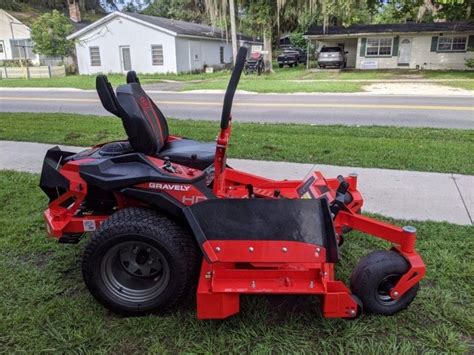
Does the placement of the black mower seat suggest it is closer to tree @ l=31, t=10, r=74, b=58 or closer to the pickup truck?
tree @ l=31, t=10, r=74, b=58

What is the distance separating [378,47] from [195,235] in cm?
2961

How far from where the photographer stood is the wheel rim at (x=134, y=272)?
2.83 m

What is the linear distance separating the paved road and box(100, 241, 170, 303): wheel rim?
8057 mm

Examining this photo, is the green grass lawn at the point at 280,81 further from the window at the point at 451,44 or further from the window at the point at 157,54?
the window at the point at 451,44

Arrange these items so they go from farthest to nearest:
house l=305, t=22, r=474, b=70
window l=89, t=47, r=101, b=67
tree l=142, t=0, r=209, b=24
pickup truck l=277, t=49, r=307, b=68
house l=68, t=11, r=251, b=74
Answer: tree l=142, t=0, r=209, b=24 < pickup truck l=277, t=49, r=307, b=68 < window l=89, t=47, r=101, b=67 < house l=68, t=11, r=251, b=74 < house l=305, t=22, r=474, b=70

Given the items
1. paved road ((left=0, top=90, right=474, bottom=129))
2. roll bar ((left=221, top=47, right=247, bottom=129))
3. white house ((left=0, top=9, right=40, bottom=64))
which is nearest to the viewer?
roll bar ((left=221, top=47, right=247, bottom=129))

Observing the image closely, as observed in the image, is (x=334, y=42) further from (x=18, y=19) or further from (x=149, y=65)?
(x=18, y=19)

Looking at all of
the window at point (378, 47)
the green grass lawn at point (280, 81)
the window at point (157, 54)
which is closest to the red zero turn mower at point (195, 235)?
the green grass lawn at point (280, 81)

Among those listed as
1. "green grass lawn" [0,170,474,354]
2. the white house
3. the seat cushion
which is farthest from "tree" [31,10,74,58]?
"green grass lawn" [0,170,474,354]

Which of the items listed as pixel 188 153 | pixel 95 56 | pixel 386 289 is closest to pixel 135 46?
pixel 95 56

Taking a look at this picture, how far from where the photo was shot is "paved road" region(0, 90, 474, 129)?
10.7 meters

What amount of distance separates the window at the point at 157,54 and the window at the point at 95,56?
12.9ft

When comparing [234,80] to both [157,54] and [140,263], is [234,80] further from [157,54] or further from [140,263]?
[157,54]

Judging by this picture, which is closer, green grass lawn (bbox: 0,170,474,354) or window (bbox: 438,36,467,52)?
green grass lawn (bbox: 0,170,474,354)
